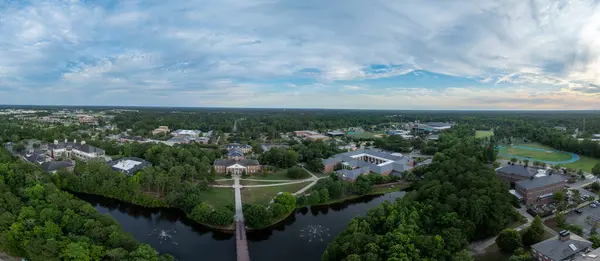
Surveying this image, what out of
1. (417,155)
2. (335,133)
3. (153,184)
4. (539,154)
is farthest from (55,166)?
(539,154)

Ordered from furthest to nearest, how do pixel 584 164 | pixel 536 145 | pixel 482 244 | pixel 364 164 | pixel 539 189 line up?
pixel 536 145
pixel 584 164
pixel 364 164
pixel 539 189
pixel 482 244

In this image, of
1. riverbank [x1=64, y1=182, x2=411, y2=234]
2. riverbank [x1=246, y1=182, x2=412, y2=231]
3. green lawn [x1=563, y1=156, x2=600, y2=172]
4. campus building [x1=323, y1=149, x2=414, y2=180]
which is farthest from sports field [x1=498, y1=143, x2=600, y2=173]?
riverbank [x1=64, y1=182, x2=411, y2=234]

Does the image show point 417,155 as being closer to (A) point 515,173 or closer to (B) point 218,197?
(A) point 515,173

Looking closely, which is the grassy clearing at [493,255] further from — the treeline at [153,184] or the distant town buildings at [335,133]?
the distant town buildings at [335,133]

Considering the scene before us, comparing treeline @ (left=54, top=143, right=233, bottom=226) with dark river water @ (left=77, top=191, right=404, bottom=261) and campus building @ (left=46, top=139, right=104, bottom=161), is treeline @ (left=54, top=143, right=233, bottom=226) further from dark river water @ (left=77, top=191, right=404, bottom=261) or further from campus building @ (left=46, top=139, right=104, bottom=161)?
campus building @ (left=46, top=139, right=104, bottom=161)

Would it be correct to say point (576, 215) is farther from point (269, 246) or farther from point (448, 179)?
point (269, 246)

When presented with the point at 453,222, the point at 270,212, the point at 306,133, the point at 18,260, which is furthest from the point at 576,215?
the point at 306,133

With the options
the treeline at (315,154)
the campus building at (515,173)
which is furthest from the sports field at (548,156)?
the treeline at (315,154)
